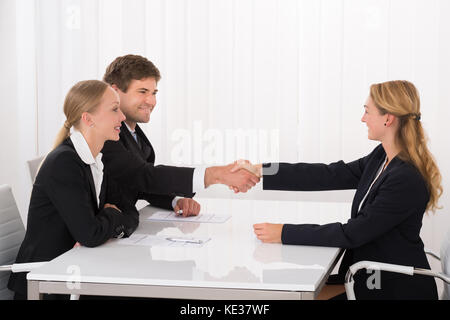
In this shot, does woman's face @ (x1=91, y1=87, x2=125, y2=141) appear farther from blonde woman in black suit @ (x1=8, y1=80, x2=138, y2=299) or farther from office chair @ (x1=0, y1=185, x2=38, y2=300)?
office chair @ (x1=0, y1=185, x2=38, y2=300)

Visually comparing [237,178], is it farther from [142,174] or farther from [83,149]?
[83,149]

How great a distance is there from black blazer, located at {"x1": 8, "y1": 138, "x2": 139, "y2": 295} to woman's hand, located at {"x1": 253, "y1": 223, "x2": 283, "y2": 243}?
0.47m

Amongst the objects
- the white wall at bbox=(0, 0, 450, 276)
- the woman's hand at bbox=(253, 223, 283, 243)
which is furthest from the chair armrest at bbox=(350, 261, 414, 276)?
the white wall at bbox=(0, 0, 450, 276)

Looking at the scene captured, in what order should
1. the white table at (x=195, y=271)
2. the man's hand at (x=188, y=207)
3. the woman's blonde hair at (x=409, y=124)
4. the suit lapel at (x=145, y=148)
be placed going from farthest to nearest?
the suit lapel at (x=145, y=148) → the man's hand at (x=188, y=207) → the woman's blonde hair at (x=409, y=124) → the white table at (x=195, y=271)

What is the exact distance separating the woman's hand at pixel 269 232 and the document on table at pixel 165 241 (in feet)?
0.63

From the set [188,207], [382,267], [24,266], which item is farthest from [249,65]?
[24,266]

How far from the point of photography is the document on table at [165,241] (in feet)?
7.32

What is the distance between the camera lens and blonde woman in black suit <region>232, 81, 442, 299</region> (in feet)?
7.32

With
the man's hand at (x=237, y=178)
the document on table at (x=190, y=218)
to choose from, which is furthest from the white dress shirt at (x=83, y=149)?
the man's hand at (x=237, y=178)

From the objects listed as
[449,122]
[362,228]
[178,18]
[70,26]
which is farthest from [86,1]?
[362,228]

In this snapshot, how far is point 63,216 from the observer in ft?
7.15

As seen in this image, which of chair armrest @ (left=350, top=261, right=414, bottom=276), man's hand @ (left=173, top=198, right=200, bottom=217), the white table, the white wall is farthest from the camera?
the white wall

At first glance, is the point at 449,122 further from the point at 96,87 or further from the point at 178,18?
the point at 96,87

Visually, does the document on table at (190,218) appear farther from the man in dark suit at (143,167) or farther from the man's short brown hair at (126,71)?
the man's short brown hair at (126,71)
